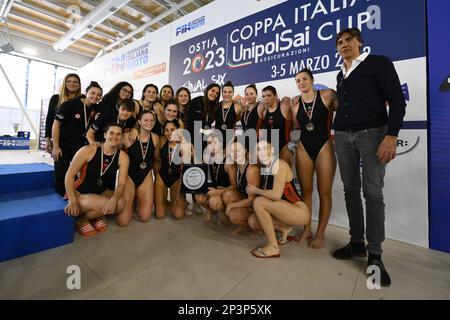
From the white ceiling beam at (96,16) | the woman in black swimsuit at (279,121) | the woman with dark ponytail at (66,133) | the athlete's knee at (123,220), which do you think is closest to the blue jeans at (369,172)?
the woman in black swimsuit at (279,121)

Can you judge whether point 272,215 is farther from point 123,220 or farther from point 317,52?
point 317,52

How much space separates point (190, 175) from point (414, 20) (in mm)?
A: 2628

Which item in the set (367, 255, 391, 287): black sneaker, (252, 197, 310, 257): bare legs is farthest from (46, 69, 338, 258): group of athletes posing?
(367, 255, 391, 287): black sneaker

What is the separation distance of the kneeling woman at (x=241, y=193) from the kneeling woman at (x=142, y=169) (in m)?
0.87

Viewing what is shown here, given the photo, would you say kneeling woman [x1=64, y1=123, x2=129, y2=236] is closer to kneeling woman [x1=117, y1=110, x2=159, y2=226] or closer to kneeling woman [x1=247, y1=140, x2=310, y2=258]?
kneeling woman [x1=117, y1=110, x2=159, y2=226]

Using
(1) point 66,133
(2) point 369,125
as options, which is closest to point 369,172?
(2) point 369,125

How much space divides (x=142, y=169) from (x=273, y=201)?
56.3 inches

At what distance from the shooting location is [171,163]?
8.29 feet

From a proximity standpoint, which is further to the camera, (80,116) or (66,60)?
(66,60)

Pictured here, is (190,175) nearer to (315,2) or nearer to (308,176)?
(308,176)

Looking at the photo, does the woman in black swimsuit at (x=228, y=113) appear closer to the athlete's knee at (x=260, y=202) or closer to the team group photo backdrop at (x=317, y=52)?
the team group photo backdrop at (x=317, y=52)

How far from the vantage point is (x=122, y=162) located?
7.13 feet
